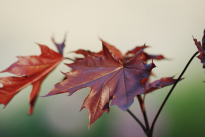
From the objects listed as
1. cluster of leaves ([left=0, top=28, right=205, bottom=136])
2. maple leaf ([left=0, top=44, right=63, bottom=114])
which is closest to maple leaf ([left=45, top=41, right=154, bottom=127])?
cluster of leaves ([left=0, top=28, right=205, bottom=136])

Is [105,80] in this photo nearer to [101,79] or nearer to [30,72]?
[101,79]

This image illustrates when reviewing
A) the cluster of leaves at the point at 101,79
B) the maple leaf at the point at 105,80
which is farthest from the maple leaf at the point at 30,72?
the maple leaf at the point at 105,80

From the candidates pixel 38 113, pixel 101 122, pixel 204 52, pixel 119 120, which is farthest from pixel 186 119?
pixel 204 52

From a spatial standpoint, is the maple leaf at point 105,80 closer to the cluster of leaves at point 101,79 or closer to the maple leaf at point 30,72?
the cluster of leaves at point 101,79

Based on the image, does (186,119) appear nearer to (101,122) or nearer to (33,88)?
(101,122)

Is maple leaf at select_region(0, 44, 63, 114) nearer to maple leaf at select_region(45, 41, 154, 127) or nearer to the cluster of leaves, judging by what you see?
the cluster of leaves

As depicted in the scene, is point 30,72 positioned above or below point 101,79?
above

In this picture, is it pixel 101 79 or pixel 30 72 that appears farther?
pixel 30 72

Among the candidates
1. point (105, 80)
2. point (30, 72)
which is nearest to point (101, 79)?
point (105, 80)
